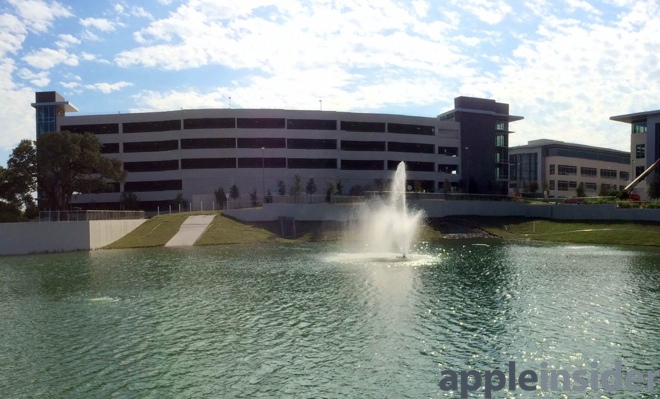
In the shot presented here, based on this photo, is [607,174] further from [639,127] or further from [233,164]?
[233,164]

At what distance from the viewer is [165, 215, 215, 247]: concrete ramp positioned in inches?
2552

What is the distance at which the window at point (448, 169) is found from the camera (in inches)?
4627

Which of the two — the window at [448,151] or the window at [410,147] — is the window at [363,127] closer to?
the window at [410,147]

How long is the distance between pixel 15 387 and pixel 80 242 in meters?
48.5

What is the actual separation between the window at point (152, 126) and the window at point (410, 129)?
47341mm

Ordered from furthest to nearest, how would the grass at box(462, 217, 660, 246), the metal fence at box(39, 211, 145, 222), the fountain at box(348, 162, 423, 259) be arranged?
1. the grass at box(462, 217, 660, 246)
2. the metal fence at box(39, 211, 145, 222)
3. the fountain at box(348, 162, 423, 259)

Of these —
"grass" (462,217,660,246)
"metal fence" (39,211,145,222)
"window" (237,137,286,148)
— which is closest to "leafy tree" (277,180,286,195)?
"window" (237,137,286,148)

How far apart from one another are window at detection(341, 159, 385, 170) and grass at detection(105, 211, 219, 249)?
133 feet

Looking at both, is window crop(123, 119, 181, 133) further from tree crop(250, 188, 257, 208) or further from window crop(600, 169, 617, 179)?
window crop(600, 169, 617, 179)

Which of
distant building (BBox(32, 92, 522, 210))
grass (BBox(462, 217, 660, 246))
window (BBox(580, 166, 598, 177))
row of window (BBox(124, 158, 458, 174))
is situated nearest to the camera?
grass (BBox(462, 217, 660, 246))

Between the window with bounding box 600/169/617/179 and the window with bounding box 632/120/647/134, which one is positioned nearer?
the window with bounding box 632/120/647/134

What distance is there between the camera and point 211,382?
14562 mm

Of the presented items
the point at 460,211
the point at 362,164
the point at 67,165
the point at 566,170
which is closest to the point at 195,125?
the point at 362,164

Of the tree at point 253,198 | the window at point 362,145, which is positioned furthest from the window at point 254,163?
the window at point 362,145
